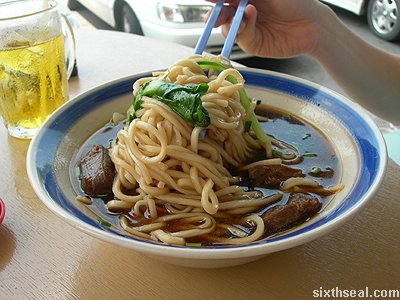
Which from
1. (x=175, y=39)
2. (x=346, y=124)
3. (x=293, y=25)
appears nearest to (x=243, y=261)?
(x=346, y=124)

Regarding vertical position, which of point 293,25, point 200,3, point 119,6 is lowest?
point 119,6

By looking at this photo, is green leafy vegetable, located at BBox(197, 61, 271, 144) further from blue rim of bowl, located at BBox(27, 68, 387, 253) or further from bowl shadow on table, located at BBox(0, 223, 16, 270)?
bowl shadow on table, located at BBox(0, 223, 16, 270)

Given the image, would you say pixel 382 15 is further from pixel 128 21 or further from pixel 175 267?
pixel 175 267

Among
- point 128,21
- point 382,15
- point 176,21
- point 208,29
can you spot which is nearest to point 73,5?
point 128,21

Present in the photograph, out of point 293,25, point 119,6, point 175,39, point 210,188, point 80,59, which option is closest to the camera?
point 210,188

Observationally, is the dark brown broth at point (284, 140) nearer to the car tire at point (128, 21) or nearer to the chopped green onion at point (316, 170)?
the chopped green onion at point (316, 170)

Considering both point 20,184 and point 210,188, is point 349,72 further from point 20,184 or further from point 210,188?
point 20,184

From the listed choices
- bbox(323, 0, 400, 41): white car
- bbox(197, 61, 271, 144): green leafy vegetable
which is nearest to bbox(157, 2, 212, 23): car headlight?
bbox(323, 0, 400, 41): white car
